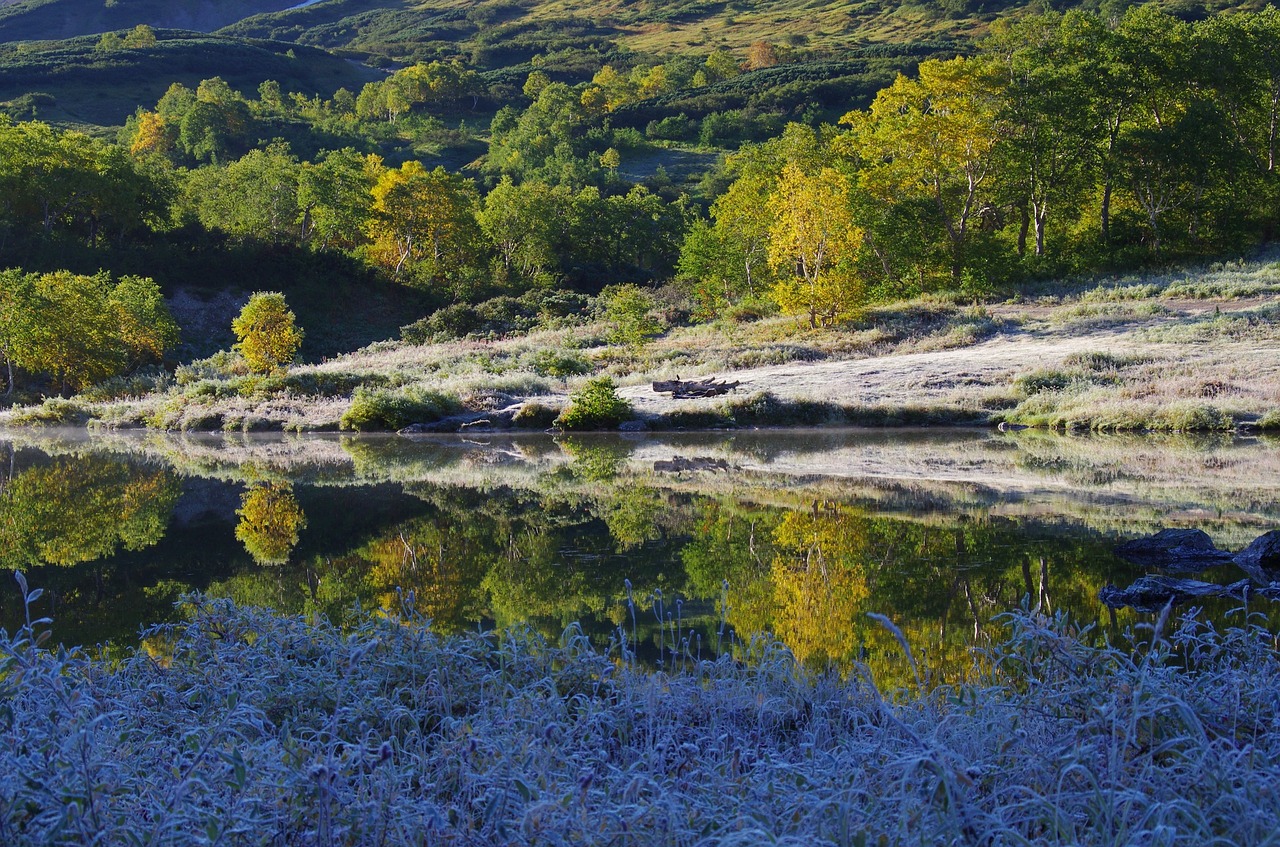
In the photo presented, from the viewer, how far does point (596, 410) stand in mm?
23000

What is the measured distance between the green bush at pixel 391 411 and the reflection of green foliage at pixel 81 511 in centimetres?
847

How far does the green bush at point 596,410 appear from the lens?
22984 mm

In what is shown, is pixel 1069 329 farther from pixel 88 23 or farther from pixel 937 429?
pixel 88 23

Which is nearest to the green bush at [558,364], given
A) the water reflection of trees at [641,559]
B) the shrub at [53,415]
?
the shrub at [53,415]

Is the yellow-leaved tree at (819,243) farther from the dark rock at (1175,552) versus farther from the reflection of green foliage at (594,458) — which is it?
the dark rock at (1175,552)

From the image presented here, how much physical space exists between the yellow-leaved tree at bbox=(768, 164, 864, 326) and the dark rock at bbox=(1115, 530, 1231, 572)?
2710cm

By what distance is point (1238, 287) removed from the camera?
31.0 metres

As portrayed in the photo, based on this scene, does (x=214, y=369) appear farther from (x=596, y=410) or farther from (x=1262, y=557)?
(x=1262, y=557)

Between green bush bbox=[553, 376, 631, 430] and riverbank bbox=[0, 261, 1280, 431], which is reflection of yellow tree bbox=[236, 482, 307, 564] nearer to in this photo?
green bush bbox=[553, 376, 631, 430]

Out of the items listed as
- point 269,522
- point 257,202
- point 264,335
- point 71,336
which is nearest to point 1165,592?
point 269,522

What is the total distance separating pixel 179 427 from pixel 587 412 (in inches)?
507

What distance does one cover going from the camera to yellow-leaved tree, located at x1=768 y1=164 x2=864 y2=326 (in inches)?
1347

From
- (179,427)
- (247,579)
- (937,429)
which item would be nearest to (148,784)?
(247,579)

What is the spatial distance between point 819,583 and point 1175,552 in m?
2.85
